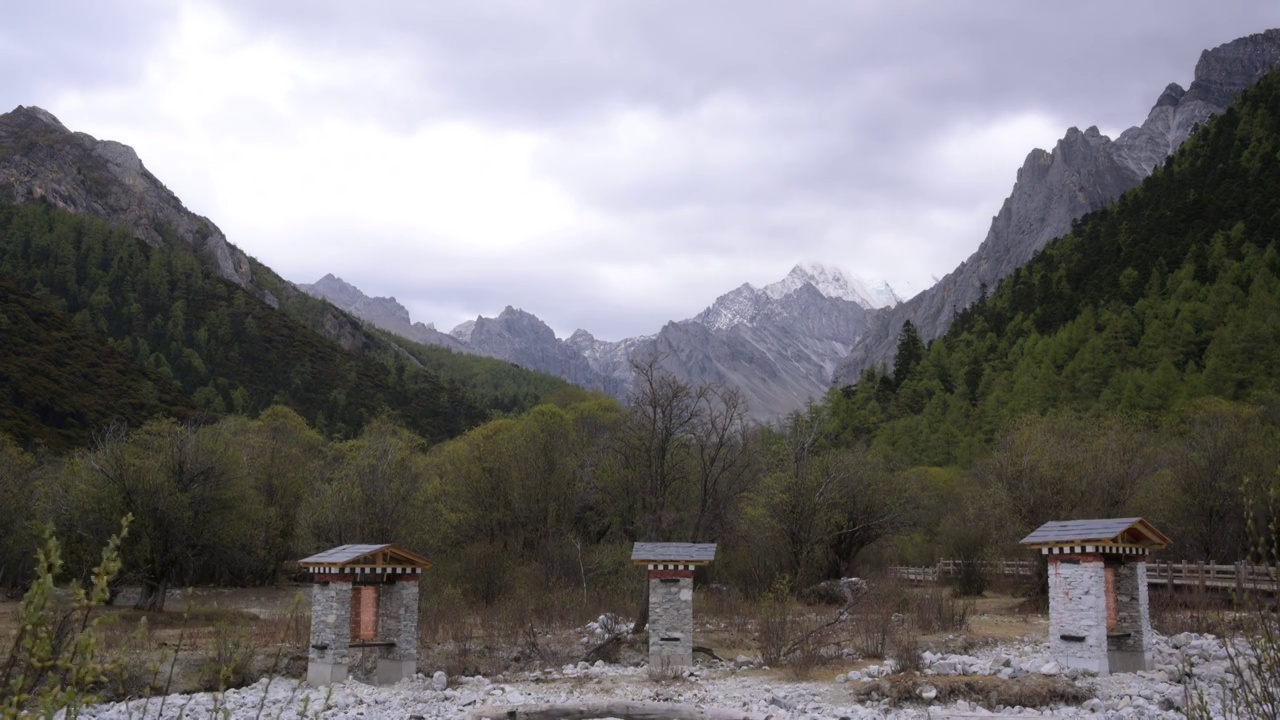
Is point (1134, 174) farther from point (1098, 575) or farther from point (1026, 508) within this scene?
point (1098, 575)

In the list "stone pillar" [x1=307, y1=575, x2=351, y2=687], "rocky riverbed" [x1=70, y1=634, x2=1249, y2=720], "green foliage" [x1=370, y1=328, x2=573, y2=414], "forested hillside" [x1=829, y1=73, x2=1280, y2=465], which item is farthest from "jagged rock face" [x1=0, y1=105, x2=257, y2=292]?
"rocky riverbed" [x1=70, y1=634, x2=1249, y2=720]

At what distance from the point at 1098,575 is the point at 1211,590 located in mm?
11546

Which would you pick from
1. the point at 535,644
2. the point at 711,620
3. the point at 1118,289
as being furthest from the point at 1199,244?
the point at 535,644

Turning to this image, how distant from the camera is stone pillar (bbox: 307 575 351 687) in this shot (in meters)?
18.2

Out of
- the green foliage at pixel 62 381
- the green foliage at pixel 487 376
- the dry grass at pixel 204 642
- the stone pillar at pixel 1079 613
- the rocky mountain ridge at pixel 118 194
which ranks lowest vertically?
the dry grass at pixel 204 642

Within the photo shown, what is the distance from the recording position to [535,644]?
20750mm

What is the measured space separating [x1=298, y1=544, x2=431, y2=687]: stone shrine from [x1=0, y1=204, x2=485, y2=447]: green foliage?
4575 cm

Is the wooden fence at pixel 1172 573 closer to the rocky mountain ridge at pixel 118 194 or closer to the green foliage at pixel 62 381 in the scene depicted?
the green foliage at pixel 62 381

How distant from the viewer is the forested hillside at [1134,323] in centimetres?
5012

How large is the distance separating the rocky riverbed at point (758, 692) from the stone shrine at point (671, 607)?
1.58 ft

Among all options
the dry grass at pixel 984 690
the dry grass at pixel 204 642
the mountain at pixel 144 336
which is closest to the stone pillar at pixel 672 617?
the dry grass at pixel 984 690

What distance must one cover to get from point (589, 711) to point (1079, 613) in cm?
900

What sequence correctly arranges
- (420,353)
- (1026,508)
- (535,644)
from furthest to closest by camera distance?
(420,353) → (1026,508) → (535,644)

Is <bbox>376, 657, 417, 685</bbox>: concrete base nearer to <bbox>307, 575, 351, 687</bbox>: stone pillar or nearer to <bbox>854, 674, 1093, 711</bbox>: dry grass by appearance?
<bbox>307, 575, 351, 687</bbox>: stone pillar
